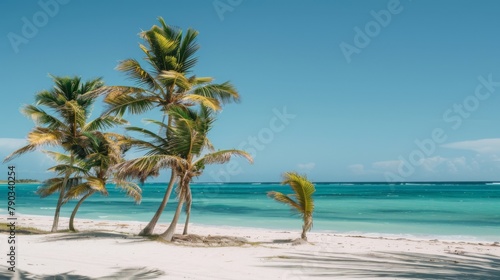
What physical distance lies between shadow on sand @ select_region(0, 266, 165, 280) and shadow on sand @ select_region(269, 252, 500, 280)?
233cm

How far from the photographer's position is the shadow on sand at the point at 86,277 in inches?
256

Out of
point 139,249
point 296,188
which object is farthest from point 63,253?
point 296,188

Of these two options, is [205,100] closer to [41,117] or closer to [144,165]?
[144,165]

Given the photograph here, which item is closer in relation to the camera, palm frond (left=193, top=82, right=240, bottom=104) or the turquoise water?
palm frond (left=193, top=82, right=240, bottom=104)

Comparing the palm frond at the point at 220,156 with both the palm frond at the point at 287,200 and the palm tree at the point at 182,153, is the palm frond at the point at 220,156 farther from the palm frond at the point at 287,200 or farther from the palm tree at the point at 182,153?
the palm frond at the point at 287,200

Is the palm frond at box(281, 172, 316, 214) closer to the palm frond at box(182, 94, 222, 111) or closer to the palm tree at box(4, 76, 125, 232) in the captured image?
the palm frond at box(182, 94, 222, 111)

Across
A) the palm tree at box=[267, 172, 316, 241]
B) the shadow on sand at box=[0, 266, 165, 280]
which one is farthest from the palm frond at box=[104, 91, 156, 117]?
the shadow on sand at box=[0, 266, 165, 280]

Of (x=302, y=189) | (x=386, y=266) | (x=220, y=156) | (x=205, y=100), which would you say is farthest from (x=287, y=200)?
(x=386, y=266)

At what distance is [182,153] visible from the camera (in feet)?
39.1

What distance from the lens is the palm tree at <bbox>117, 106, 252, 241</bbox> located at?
1145 centimetres

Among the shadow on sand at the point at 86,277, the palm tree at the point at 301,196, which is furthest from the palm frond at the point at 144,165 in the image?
the shadow on sand at the point at 86,277

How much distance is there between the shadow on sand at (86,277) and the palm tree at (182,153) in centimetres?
428

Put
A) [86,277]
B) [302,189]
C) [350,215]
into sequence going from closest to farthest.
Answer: [86,277]
[302,189]
[350,215]

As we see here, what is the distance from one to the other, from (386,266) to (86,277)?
571 centimetres
